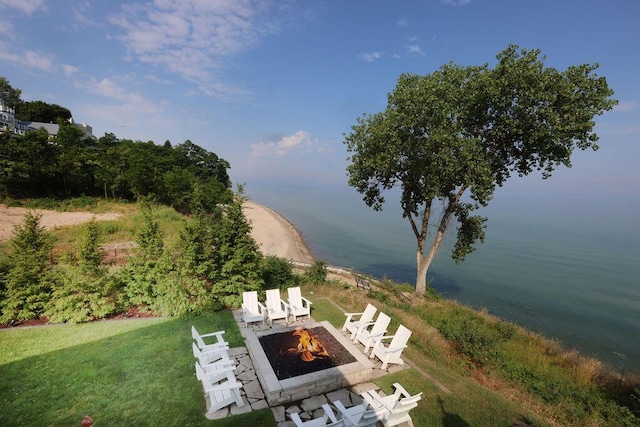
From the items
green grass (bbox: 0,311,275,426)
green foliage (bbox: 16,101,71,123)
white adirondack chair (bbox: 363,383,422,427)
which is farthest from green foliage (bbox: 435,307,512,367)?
green foliage (bbox: 16,101,71,123)

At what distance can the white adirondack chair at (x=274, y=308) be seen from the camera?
31.6 feet

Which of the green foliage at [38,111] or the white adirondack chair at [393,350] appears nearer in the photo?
the white adirondack chair at [393,350]

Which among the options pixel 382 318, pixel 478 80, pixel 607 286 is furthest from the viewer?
pixel 607 286

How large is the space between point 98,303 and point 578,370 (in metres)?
15.6

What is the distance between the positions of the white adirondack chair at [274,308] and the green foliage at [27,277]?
6.60 m

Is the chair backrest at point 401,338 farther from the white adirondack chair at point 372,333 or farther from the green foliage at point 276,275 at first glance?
the green foliage at point 276,275

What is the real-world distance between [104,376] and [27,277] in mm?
4662

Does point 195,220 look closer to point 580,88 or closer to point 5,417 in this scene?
point 5,417

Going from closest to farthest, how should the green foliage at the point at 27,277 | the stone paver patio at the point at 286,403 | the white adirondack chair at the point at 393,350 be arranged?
the stone paver patio at the point at 286,403 → the white adirondack chair at the point at 393,350 → the green foliage at the point at 27,277

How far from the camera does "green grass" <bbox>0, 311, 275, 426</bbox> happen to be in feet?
17.7

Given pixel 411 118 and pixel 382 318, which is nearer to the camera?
pixel 382 318

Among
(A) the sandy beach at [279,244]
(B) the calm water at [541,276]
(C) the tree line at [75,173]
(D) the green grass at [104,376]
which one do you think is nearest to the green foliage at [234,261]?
(D) the green grass at [104,376]

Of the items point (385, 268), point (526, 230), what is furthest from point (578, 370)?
point (526, 230)

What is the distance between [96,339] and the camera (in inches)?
311
